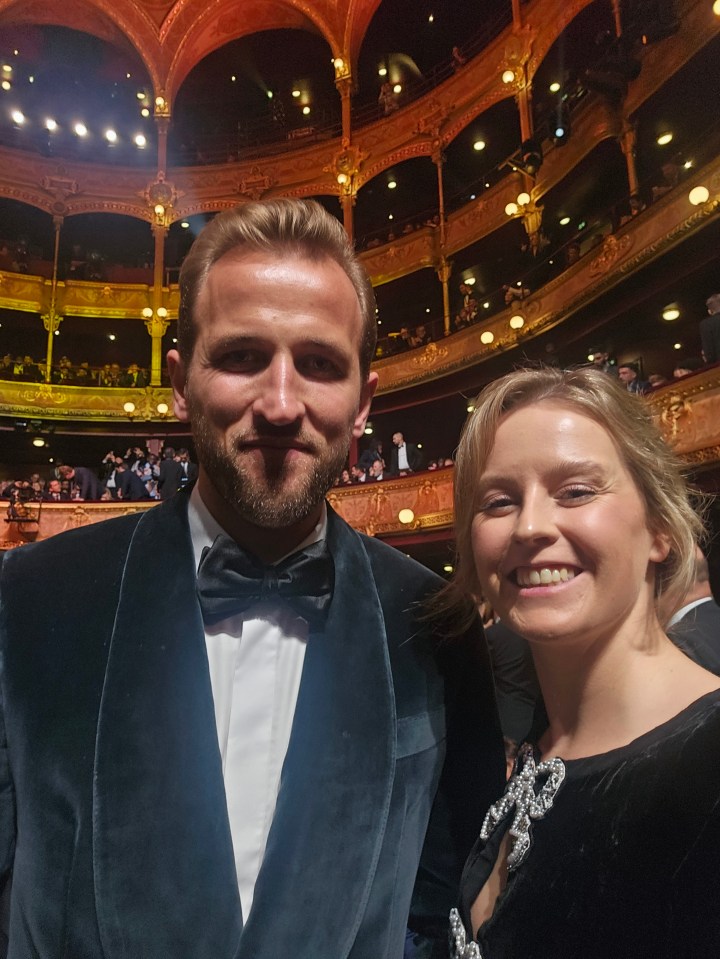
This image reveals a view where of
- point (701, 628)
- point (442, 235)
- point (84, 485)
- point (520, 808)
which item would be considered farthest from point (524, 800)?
point (442, 235)

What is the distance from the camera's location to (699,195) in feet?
30.6

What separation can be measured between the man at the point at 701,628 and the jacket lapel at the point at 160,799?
166cm

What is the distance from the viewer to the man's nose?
1.23 m

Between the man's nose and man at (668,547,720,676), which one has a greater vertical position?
the man's nose

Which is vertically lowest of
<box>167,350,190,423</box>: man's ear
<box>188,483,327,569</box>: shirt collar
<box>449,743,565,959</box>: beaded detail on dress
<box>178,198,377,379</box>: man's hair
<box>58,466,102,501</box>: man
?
<box>449,743,565,959</box>: beaded detail on dress

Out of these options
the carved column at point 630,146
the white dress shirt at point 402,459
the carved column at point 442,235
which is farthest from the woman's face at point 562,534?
the carved column at point 442,235

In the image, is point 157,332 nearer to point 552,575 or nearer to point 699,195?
point 699,195

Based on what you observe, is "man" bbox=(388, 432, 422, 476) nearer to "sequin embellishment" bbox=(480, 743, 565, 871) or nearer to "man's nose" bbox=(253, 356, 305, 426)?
"sequin embellishment" bbox=(480, 743, 565, 871)

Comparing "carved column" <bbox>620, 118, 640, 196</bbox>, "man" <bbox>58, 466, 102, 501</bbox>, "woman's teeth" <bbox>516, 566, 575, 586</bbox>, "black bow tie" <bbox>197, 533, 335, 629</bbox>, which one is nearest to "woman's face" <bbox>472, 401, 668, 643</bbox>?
"woman's teeth" <bbox>516, 566, 575, 586</bbox>

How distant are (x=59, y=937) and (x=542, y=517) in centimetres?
113

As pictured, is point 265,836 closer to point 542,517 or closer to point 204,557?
point 204,557

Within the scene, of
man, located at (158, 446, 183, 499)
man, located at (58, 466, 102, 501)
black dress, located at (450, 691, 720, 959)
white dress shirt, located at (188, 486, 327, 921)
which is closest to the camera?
black dress, located at (450, 691, 720, 959)

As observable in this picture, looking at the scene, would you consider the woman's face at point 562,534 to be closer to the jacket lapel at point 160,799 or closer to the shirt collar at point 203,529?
the shirt collar at point 203,529

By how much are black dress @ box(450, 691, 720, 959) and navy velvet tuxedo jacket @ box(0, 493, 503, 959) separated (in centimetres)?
24
